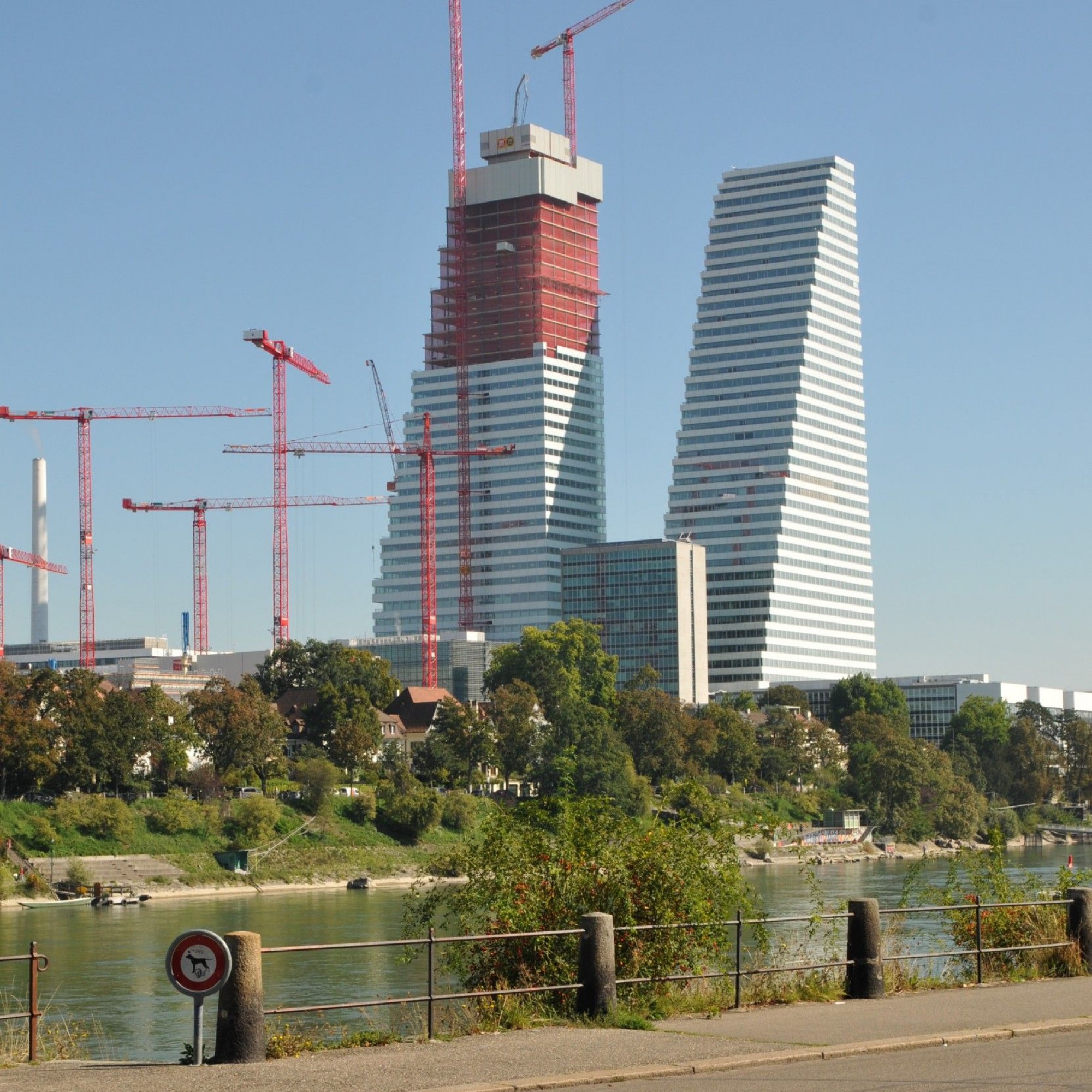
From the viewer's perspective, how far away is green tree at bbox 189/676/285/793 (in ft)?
501

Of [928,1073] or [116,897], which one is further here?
[116,897]

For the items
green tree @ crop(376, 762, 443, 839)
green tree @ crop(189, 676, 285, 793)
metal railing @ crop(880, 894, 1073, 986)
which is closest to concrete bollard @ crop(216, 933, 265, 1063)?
metal railing @ crop(880, 894, 1073, 986)

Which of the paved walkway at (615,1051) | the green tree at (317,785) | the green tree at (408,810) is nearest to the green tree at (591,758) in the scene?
the green tree at (408,810)

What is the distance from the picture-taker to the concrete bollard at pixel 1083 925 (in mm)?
31406

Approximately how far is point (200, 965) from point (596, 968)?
6.21 metres

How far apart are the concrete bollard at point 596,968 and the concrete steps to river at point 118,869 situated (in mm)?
103474

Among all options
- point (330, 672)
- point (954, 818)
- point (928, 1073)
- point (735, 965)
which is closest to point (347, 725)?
point (330, 672)

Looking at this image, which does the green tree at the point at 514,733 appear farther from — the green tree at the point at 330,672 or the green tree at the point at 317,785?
the green tree at the point at 317,785

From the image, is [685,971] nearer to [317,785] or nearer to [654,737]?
[317,785]

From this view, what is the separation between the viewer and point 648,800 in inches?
6781

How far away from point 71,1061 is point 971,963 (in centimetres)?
1618

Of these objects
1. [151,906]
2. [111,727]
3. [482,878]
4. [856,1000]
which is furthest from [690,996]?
[111,727]

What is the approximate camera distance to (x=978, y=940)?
30.1m

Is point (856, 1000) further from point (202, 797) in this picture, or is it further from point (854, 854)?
point (854, 854)
